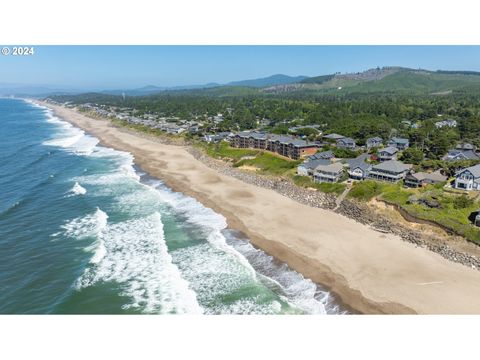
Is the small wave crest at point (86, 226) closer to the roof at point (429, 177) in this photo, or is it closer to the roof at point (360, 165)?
the roof at point (360, 165)

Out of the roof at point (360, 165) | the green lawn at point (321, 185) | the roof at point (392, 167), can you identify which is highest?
the roof at point (392, 167)

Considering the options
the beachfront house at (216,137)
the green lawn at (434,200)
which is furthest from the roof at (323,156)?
the beachfront house at (216,137)

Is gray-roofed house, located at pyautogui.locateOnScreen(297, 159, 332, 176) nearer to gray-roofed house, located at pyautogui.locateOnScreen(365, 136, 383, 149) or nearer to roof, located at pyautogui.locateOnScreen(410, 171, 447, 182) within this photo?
roof, located at pyautogui.locateOnScreen(410, 171, 447, 182)

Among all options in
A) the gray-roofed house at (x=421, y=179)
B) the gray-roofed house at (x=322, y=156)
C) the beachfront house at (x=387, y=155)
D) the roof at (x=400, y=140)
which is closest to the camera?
the gray-roofed house at (x=421, y=179)

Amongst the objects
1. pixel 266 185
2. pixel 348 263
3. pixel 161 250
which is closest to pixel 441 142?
pixel 266 185

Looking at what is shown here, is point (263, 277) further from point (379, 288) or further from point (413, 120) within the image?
point (413, 120)

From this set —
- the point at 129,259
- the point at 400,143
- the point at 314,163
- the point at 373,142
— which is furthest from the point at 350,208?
the point at 373,142
